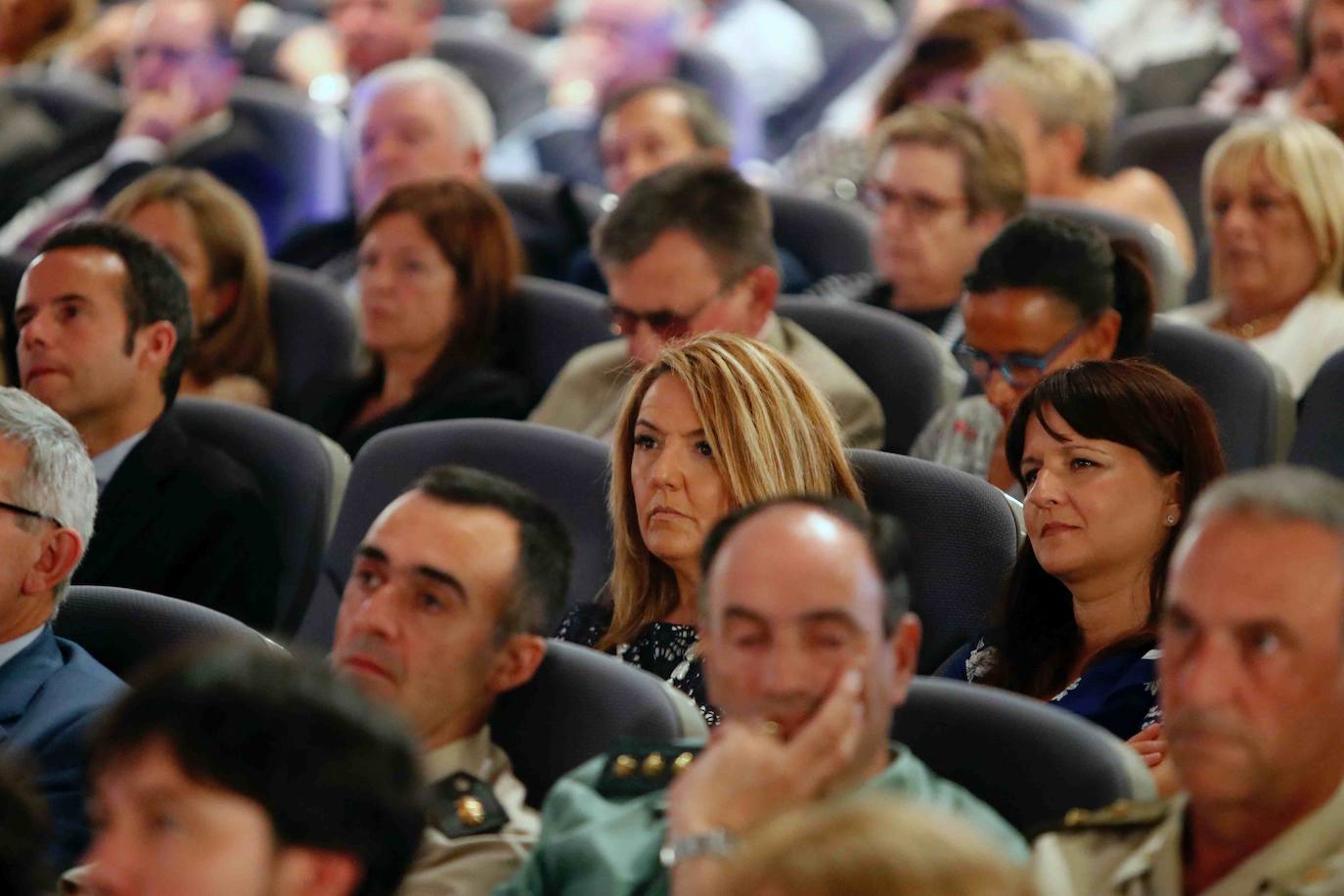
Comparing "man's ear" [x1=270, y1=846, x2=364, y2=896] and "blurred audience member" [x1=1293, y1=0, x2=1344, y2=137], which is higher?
"man's ear" [x1=270, y1=846, x2=364, y2=896]

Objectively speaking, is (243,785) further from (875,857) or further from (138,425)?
(138,425)

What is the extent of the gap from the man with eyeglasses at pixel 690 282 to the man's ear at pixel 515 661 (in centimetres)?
123

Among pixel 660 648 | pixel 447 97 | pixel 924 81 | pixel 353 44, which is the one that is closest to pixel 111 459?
pixel 660 648

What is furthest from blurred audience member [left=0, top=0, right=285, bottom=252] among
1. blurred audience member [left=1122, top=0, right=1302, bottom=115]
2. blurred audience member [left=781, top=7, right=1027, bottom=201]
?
blurred audience member [left=1122, top=0, right=1302, bottom=115]

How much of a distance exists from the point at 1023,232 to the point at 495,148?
130 inches

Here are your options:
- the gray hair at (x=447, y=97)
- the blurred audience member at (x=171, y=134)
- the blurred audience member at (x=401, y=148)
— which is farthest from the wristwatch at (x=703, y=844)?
the blurred audience member at (x=171, y=134)

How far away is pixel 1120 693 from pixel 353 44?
484cm

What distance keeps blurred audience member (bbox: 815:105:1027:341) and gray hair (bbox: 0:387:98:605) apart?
6.76 ft

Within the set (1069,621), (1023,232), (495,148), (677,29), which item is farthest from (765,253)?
(677,29)

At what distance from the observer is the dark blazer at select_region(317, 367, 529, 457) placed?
12.6ft

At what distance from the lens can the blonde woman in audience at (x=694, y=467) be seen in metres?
2.66

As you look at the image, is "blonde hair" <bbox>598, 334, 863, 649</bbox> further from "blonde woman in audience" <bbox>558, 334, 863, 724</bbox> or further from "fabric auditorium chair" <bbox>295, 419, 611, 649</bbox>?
"fabric auditorium chair" <bbox>295, 419, 611, 649</bbox>

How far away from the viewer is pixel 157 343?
11.2 feet

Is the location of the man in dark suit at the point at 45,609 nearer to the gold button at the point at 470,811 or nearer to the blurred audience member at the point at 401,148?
the gold button at the point at 470,811
